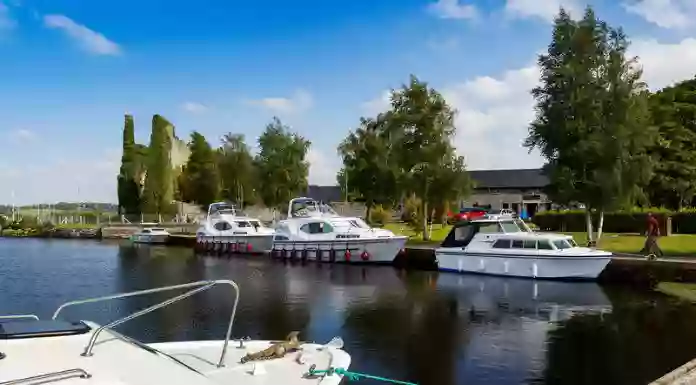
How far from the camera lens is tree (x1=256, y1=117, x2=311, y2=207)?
66.9 metres

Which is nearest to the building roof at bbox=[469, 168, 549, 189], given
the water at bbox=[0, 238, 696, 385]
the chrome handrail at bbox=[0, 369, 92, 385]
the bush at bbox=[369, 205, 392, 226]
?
the bush at bbox=[369, 205, 392, 226]

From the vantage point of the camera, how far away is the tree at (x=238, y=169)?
71.9 metres

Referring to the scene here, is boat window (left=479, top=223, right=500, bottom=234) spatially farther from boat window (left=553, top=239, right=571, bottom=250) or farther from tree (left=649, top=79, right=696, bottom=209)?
tree (left=649, top=79, right=696, bottom=209)

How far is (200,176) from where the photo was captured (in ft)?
265

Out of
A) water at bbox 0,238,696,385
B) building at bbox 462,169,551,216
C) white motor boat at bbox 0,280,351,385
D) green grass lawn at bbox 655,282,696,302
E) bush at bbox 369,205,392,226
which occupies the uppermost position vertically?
building at bbox 462,169,551,216

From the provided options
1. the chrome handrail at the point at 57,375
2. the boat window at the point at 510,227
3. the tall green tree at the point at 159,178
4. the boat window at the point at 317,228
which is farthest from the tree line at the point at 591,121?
the tall green tree at the point at 159,178

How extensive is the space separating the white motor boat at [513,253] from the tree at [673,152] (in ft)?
73.6

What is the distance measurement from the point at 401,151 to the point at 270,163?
27.9m

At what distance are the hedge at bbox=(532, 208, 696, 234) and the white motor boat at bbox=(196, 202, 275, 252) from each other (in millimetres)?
20062

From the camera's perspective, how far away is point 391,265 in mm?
34750

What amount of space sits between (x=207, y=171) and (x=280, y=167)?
1711 cm

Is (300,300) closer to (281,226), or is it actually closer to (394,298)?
(394,298)

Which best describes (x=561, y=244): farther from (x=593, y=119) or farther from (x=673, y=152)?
(x=673, y=152)

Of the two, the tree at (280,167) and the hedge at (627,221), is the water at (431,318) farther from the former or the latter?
the tree at (280,167)
